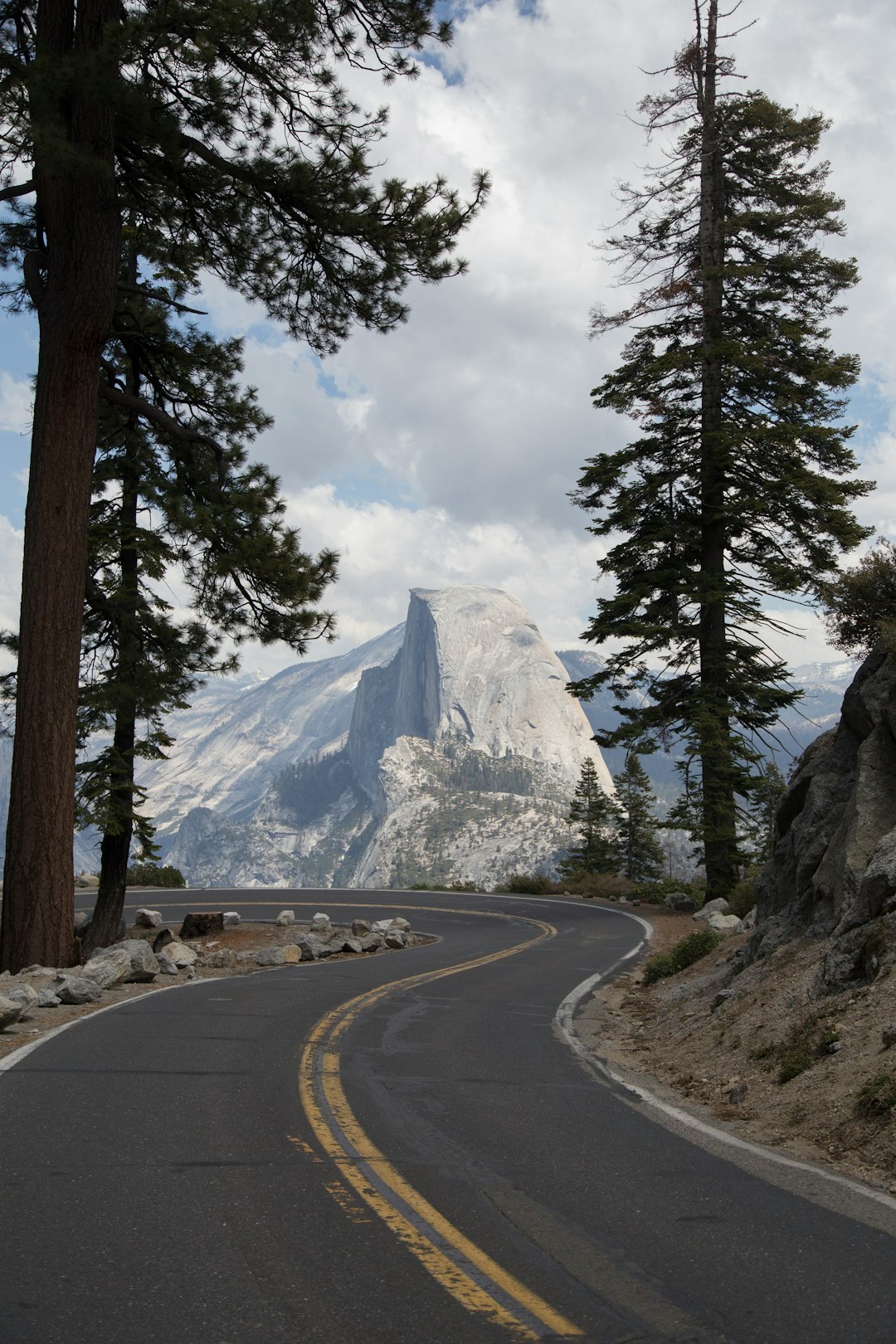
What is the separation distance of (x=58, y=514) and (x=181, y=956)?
6.96 meters

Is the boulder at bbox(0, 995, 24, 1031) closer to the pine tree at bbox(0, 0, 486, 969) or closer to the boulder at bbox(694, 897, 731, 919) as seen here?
the pine tree at bbox(0, 0, 486, 969)

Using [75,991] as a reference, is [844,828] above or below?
above

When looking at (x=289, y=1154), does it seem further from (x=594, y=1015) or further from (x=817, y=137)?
(x=817, y=137)

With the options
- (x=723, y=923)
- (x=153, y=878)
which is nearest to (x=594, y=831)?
(x=153, y=878)

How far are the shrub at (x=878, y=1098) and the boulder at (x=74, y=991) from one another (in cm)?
832

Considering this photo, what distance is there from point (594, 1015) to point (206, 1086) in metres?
6.24

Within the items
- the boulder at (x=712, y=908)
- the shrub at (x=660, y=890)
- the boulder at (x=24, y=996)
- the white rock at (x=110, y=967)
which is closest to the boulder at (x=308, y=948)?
the white rock at (x=110, y=967)

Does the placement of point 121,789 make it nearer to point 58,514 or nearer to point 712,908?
point 58,514

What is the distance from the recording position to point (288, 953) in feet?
58.3

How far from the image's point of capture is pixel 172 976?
14.6 metres

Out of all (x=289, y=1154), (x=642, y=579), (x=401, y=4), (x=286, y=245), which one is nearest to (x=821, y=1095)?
(x=289, y=1154)

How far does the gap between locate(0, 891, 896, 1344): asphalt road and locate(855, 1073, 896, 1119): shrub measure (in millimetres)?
923

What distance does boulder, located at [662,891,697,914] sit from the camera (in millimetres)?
28453

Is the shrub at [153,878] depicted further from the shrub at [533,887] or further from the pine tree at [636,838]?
the pine tree at [636,838]
